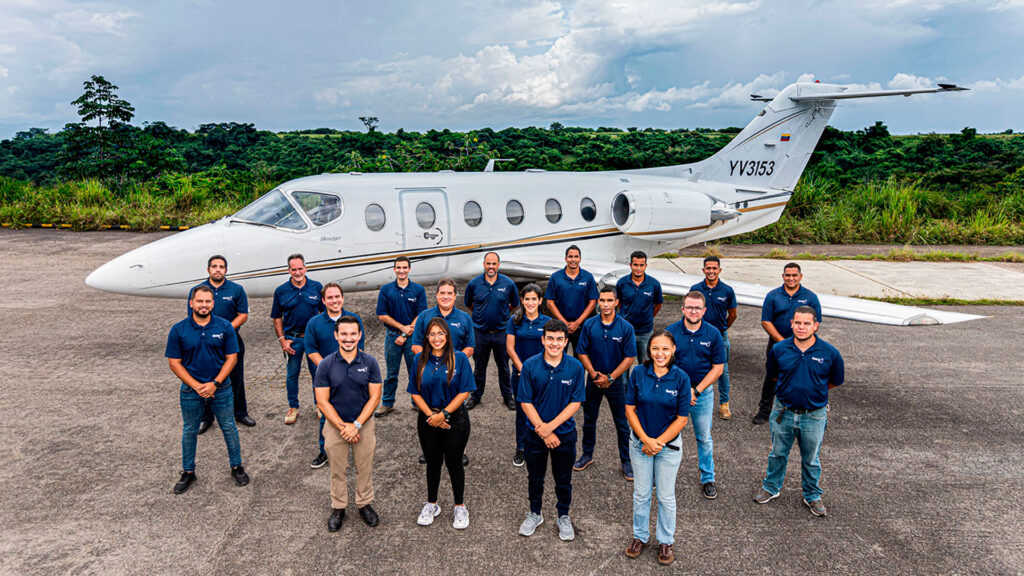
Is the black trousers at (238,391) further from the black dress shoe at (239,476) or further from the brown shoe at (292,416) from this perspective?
the black dress shoe at (239,476)

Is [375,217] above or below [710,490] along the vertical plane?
above

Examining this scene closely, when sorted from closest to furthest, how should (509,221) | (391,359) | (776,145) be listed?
(391,359)
(509,221)
(776,145)

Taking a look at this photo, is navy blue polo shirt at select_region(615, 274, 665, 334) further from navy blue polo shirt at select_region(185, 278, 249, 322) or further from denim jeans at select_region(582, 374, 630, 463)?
navy blue polo shirt at select_region(185, 278, 249, 322)

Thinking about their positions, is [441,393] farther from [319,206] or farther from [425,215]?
[425,215]

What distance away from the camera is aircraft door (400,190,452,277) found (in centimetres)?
950

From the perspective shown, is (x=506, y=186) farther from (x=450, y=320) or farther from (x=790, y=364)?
(x=790, y=364)

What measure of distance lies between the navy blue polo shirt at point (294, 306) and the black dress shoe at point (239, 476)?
1578 millimetres

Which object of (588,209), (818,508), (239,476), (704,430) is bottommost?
(818,508)

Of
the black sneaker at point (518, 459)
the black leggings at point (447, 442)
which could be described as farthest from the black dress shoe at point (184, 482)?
the black sneaker at point (518, 459)

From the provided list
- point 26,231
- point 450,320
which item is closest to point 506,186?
point 450,320

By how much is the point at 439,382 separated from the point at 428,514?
125 cm

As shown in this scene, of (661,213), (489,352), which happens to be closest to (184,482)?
(489,352)

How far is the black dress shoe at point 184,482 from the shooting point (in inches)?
206

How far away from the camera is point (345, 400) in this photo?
4.57m
